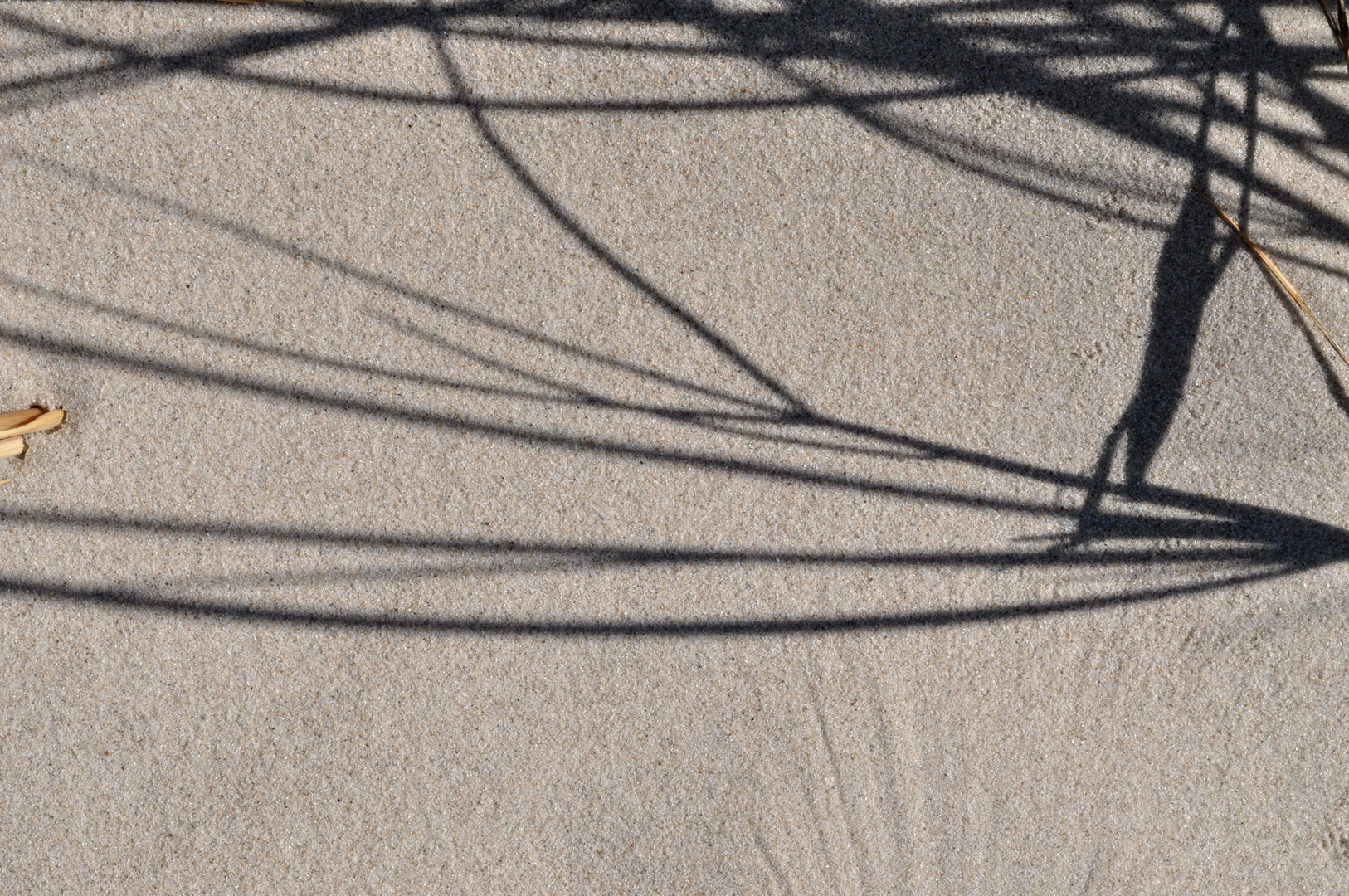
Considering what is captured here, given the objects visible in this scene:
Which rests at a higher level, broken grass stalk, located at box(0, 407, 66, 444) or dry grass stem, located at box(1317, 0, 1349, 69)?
dry grass stem, located at box(1317, 0, 1349, 69)

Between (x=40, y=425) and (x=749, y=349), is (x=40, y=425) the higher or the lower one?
the higher one

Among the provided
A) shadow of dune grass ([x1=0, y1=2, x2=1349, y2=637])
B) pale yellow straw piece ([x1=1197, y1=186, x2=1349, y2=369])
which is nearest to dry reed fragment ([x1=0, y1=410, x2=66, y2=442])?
shadow of dune grass ([x1=0, y1=2, x2=1349, y2=637])

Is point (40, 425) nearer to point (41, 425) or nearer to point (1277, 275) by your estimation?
point (41, 425)

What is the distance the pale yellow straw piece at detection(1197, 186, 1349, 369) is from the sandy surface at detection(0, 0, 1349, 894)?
0.10ft

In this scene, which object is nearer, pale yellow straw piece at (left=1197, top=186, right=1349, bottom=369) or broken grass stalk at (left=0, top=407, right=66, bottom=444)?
broken grass stalk at (left=0, top=407, right=66, bottom=444)

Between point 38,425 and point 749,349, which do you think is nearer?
point 38,425

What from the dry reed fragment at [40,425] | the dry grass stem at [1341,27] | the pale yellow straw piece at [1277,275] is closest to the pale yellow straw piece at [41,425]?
the dry reed fragment at [40,425]

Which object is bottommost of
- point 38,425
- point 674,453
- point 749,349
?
point 674,453

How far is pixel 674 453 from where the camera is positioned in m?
2.05

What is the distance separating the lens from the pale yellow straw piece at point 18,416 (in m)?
1.91

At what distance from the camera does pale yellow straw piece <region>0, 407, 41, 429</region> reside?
75.3 inches

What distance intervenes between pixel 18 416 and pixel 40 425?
1.8 inches

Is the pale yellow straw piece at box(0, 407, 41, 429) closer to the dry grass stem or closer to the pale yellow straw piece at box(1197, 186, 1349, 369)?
the pale yellow straw piece at box(1197, 186, 1349, 369)

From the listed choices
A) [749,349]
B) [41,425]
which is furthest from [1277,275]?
[41,425]
